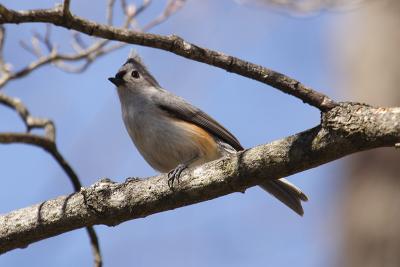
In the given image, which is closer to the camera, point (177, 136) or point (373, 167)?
point (373, 167)

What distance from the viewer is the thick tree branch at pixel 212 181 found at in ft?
8.05

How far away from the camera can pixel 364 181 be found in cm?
432

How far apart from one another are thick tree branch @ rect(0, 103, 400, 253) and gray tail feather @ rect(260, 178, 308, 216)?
1.59 metres

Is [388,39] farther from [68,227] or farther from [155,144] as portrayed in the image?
[68,227]

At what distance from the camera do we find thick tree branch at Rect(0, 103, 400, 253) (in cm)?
245

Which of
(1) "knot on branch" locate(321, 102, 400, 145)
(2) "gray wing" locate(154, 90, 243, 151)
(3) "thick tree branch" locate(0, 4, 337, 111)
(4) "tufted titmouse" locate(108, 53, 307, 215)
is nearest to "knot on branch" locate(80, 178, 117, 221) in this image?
(3) "thick tree branch" locate(0, 4, 337, 111)

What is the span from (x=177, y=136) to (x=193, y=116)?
0.26 meters

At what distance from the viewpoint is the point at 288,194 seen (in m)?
4.53

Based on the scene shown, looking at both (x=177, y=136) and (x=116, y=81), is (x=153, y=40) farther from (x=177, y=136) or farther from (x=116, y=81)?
(x=116, y=81)

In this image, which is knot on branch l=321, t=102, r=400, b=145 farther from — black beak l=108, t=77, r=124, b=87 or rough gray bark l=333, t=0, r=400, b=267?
black beak l=108, t=77, r=124, b=87

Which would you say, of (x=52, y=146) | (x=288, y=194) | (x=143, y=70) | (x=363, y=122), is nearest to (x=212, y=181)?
(x=363, y=122)

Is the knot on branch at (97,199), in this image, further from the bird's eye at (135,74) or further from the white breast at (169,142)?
the bird's eye at (135,74)

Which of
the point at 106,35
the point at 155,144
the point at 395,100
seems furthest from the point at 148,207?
the point at 395,100

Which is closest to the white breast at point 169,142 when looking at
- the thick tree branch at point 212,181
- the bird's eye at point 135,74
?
the bird's eye at point 135,74
